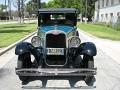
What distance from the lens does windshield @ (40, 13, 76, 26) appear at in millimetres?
11508

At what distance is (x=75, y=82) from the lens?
9234 millimetres

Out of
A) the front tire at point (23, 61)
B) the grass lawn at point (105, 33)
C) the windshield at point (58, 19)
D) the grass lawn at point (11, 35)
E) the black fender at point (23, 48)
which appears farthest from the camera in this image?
the grass lawn at point (105, 33)

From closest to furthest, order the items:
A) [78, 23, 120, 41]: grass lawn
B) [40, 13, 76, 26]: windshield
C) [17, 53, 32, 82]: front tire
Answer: [17, 53, 32, 82]: front tire
[40, 13, 76, 26]: windshield
[78, 23, 120, 41]: grass lawn

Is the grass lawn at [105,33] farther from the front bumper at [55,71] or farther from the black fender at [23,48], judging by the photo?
the front bumper at [55,71]

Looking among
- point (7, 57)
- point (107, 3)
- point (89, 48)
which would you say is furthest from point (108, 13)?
point (89, 48)

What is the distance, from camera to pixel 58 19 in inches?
454

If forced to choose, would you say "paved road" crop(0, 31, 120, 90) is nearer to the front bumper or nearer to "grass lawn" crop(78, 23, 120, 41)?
the front bumper

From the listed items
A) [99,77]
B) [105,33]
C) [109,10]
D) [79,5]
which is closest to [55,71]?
[99,77]

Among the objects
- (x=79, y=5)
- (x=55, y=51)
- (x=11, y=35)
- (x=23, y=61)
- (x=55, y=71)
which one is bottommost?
(x=11, y=35)

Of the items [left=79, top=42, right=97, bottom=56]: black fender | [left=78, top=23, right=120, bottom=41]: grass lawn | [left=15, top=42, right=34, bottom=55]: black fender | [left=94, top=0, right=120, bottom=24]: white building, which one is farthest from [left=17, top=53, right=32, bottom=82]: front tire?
[left=94, top=0, right=120, bottom=24]: white building

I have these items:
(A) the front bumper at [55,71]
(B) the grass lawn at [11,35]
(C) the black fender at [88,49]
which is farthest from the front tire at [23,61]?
(B) the grass lawn at [11,35]

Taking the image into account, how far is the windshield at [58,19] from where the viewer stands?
1151 centimetres

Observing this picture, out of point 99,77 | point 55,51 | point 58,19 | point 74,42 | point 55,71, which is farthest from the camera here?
point 58,19

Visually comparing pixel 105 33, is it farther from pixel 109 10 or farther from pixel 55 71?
pixel 109 10
